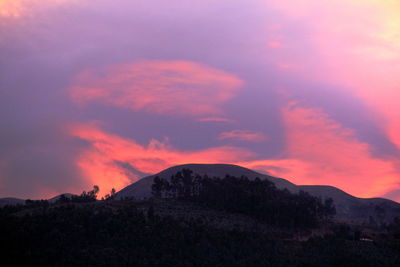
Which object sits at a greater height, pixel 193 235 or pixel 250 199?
pixel 250 199

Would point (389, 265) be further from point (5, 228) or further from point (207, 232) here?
point (5, 228)

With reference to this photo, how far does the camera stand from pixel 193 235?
325ft

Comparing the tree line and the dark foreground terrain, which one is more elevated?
the tree line

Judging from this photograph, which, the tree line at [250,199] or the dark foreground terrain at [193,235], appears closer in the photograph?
the dark foreground terrain at [193,235]

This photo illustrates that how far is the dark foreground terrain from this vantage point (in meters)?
82.1

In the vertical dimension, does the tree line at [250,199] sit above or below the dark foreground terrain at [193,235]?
above

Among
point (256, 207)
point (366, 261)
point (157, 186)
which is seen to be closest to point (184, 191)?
point (157, 186)

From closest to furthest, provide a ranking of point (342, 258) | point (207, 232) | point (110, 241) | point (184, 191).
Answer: point (110, 241)
point (342, 258)
point (207, 232)
point (184, 191)

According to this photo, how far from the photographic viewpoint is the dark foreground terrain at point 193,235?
82.1m

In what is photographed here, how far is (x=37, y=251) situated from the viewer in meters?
76.3

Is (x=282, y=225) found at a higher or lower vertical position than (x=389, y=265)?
higher

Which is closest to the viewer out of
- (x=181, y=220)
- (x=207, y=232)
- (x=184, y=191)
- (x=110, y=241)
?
(x=110, y=241)

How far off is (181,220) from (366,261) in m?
42.5

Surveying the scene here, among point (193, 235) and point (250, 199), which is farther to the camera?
point (250, 199)
